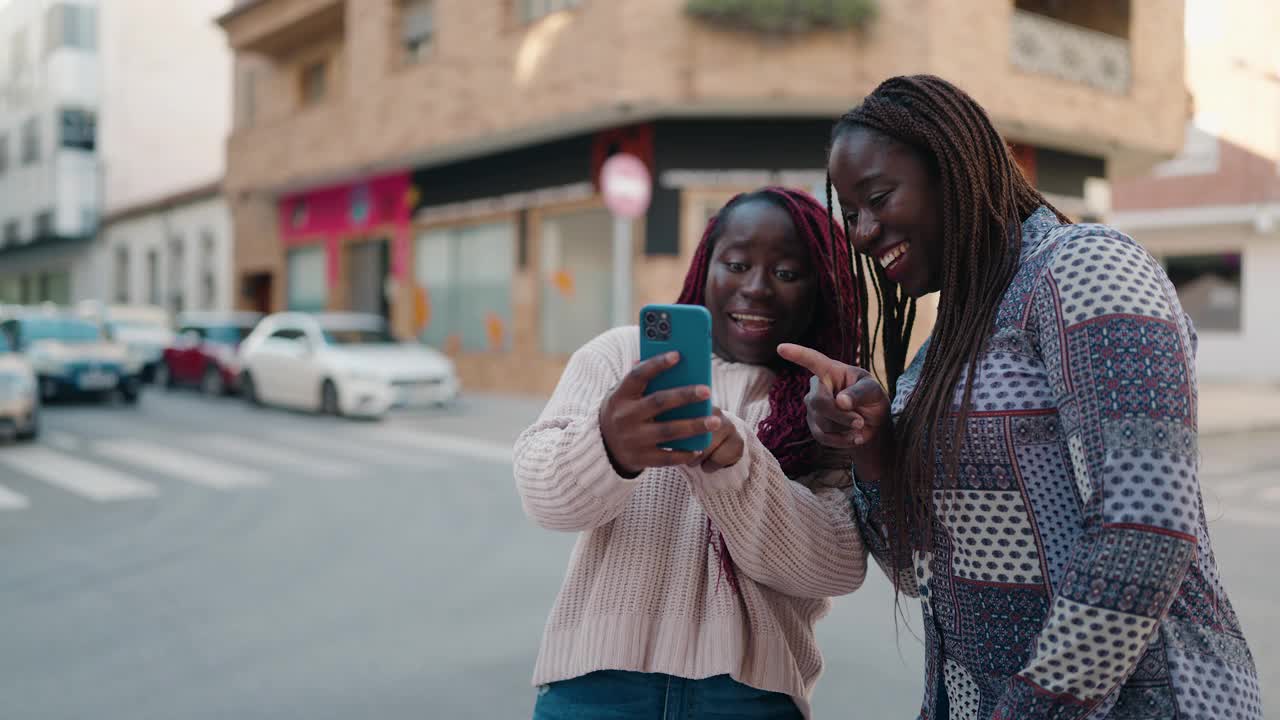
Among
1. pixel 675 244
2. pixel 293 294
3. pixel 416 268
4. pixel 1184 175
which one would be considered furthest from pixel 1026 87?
pixel 293 294

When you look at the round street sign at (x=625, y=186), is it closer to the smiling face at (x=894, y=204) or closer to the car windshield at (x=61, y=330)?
the car windshield at (x=61, y=330)

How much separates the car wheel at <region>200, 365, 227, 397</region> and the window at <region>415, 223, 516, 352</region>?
15.6 ft

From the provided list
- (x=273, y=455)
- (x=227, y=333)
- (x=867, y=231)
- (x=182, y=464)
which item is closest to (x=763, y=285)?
(x=867, y=231)

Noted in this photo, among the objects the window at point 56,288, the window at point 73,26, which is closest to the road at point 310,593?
the window at point 73,26

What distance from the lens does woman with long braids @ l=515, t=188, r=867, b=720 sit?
5.68ft

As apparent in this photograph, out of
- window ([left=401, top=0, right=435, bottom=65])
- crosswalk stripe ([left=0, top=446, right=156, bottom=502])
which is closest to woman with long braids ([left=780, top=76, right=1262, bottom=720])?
crosswalk stripe ([left=0, top=446, right=156, bottom=502])

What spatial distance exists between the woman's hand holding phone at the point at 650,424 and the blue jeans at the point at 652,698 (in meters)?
0.46

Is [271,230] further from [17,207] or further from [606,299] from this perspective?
[17,207]

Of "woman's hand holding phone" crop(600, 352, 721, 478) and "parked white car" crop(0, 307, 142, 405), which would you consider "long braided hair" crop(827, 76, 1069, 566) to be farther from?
"parked white car" crop(0, 307, 142, 405)

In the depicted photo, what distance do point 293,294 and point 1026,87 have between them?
19028 millimetres

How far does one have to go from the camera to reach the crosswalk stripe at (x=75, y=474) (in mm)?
9125

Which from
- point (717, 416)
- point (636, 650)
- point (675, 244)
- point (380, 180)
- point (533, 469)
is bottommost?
point (636, 650)

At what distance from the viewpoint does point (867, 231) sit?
5.42 ft

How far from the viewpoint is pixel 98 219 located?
136 feet
